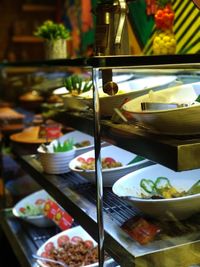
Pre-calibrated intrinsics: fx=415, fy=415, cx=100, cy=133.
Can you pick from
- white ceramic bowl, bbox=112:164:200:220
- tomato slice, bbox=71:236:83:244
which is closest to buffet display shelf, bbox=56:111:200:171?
white ceramic bowl, bbox=112:164:200:220

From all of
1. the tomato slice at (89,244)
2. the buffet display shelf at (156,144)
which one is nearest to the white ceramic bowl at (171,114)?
the buffet display shelf at (156,144)

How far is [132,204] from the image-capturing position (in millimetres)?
1085

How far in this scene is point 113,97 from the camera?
114cm

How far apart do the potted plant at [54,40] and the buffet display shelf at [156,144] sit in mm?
892

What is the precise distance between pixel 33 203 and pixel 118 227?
3.84 ft

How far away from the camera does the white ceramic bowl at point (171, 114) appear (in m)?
0.90

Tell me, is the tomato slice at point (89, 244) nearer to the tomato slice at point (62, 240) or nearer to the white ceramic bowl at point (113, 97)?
the tomato slice at point (62, 240)

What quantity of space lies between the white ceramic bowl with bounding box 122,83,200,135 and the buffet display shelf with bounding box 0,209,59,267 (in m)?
0.81

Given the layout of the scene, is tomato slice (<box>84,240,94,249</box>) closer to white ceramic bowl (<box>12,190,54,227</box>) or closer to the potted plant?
white ceramic bowl (<box>12,190,54,227</box>)

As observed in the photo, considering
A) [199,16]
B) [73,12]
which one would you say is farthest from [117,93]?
[73,12]

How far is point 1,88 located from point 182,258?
119 inches

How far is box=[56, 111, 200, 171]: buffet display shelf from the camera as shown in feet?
2.80

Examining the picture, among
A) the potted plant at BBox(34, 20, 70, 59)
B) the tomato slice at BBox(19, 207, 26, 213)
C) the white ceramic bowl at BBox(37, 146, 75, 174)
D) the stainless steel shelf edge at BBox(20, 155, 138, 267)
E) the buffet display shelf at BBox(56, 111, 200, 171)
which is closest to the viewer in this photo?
the buffet display shelf at BBox(56, 111, 200, 171)

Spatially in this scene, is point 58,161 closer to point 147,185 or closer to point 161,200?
point 147,185
